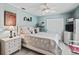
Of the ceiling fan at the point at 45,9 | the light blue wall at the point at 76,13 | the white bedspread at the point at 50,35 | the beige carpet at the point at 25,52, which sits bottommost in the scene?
the beige carpet at the point at 25,52

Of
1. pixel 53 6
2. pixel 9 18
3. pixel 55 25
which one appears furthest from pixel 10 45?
pixel 53 6

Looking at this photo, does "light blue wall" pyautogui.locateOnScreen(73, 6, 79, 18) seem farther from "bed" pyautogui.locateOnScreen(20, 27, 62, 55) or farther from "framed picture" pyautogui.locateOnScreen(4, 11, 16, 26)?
"framed picture" pyautogui.locateOnScreen(4, 11, 16, 26)

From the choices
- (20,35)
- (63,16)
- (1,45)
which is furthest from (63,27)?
(1,45)

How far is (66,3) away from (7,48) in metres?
1.28

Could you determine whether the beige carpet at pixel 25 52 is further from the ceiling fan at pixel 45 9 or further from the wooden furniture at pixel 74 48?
the ceiling fan at pixel 45 9

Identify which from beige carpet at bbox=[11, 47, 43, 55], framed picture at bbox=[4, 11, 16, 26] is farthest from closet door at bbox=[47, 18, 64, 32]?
framed picture at bbox=[4, 11, 16, 26]

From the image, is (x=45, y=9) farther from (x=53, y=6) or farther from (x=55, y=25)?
(x=55, y=25)

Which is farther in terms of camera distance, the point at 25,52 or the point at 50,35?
the point at 50,35

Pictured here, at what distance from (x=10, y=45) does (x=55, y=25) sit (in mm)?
893

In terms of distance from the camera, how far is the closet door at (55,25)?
4.33 feet

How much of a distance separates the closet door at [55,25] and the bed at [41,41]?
106 millimetres

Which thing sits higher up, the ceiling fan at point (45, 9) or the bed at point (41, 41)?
the ceiling fan at point (45, 9)

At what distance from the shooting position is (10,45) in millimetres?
1258

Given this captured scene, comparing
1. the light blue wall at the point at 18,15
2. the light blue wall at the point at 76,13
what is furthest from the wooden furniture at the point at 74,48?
the light blue wall at the point at 18,15
